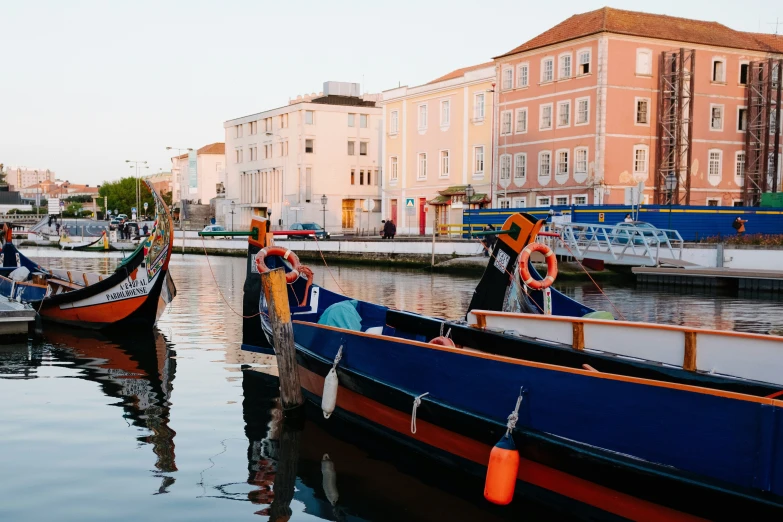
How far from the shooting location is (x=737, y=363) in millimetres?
7820

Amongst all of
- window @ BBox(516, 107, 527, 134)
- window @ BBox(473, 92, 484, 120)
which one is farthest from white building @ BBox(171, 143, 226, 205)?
window @ BBox(516, 107, 527, 134)

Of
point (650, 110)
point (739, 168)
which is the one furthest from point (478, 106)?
point (739, 168)

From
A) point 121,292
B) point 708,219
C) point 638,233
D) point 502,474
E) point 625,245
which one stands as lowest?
point 502,474

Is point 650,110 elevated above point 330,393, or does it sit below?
above

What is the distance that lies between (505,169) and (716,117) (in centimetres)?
1320

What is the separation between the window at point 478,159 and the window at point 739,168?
53.3ft

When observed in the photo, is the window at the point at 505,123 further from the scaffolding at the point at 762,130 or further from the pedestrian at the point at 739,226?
the pedestrian at the point at 739,226

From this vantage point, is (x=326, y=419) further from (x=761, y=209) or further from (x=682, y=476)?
(x=761, y=209)

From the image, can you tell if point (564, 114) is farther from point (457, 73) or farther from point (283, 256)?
point (283, 256)

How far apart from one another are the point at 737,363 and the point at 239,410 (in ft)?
21.3

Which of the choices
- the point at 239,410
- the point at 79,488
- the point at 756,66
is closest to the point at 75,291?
the point at 239,410

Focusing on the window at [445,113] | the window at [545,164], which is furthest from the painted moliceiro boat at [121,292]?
the window at [445,113]

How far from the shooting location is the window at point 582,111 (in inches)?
1858

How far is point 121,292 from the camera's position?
18.2 metres
